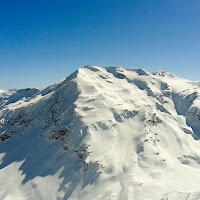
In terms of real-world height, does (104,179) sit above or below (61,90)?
below

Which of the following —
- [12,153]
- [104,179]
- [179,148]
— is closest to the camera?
[104,179]

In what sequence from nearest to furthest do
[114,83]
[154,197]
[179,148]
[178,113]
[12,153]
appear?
1. [154,197]
2. [179,148]
3. [12,153]
4. [178,113]
5. [114,83]

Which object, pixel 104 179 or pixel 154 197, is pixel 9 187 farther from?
pixel 154 197

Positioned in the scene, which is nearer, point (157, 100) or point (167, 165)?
point (167, 165)

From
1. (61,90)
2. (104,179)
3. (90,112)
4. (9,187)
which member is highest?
(61,90)

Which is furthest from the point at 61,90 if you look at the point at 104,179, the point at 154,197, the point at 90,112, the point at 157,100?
the point at 154,197

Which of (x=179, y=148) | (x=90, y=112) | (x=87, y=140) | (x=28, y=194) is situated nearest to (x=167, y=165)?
(x=179, y=148)
